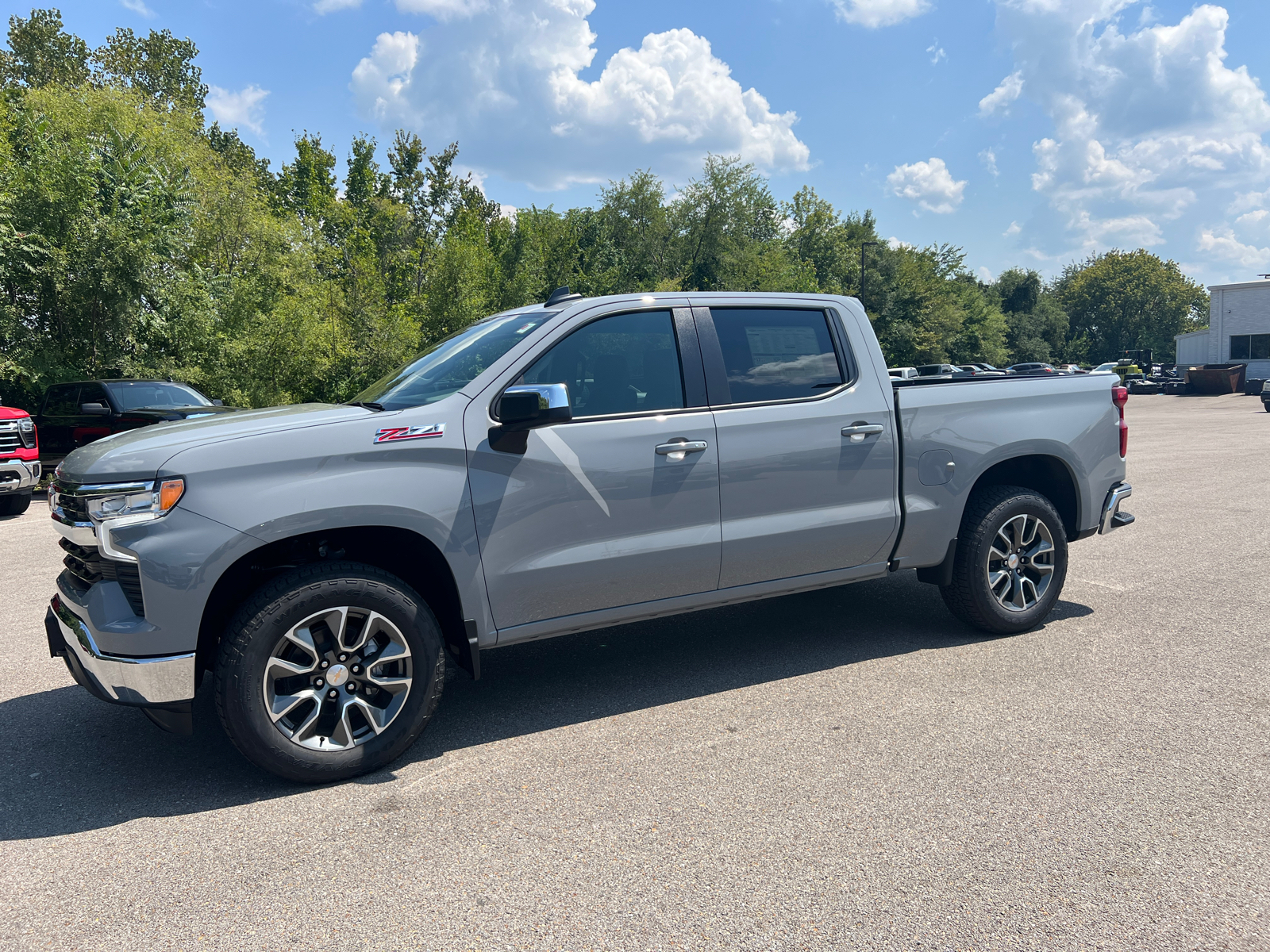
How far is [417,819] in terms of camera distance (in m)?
3.28

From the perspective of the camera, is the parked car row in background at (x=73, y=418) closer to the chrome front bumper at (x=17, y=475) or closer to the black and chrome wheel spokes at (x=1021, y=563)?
the chrome front bumper at (x=17, y=475)

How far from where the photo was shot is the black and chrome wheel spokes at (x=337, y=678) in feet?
11.4

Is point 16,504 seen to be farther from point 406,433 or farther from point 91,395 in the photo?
point 406,433

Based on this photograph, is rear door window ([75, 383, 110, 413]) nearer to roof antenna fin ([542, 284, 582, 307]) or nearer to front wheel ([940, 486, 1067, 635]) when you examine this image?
roof antenna fin ([542, 284, 582, 307])

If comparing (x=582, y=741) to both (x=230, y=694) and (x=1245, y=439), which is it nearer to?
(x=230, y=694)

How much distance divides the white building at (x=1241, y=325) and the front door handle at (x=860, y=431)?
59.7 meters

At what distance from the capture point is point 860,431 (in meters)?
4.64

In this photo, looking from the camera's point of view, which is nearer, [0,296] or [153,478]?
[153,478]

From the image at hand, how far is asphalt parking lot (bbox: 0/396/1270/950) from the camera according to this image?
2.62 m

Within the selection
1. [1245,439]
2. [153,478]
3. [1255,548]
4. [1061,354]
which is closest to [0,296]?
[153,478]

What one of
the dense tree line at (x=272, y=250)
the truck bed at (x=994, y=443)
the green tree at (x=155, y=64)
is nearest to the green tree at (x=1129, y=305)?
the dense tree line at (x=272, y=250)

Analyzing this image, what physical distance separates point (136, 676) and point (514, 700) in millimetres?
1769

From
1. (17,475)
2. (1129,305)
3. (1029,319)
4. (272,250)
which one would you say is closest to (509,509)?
(17,475)

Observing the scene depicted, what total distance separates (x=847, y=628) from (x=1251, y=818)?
2586 millimetres
